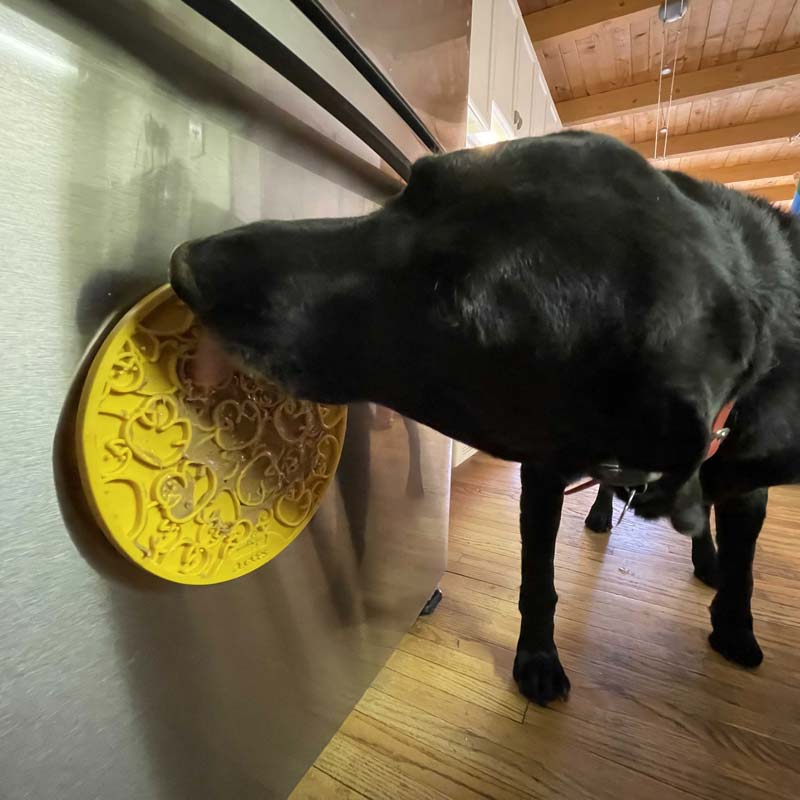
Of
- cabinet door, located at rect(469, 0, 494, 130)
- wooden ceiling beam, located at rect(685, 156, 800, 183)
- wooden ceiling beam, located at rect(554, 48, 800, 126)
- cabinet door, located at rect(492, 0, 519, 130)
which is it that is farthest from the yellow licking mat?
wooden ceiling beam, located at rect(685, 156, 800, 183)

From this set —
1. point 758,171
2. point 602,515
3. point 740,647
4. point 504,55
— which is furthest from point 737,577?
point 758,171

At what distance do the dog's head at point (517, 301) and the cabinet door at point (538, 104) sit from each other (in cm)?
246

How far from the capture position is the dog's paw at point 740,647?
0.92 m

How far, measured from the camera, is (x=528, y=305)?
0.48 metres

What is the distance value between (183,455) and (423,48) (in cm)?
77

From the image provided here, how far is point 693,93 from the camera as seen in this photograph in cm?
334

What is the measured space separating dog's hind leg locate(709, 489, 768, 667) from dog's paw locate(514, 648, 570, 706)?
1.21 ft

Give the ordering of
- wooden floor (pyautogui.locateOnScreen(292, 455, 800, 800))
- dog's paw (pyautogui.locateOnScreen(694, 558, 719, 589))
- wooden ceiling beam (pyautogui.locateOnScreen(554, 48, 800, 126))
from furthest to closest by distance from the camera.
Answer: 1. wooden ceiling beam (pyautogui.locateOnScreen(554, 48, 800, 126))
2. dog's paw (pyautogui.locateOnScreen(694, 558, 719, 589))
3. wooden floor (pyautogui.locateOnScreen(292, 455, 800, 800))

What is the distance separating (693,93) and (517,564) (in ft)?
12.5

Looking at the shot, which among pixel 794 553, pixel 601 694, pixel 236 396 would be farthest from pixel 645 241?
pixel 794 553

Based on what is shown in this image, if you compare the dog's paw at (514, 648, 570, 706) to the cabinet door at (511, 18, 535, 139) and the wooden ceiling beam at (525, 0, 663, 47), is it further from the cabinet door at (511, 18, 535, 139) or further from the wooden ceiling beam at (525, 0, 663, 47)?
the wooden ceiling beam at (525, 0, 663, 47)

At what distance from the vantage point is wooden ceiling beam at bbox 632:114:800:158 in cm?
401

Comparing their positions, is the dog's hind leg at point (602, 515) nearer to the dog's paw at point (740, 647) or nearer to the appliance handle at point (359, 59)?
the dog's paw at point (740, 647)

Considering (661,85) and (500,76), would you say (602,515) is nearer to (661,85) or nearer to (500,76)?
(500,76)
